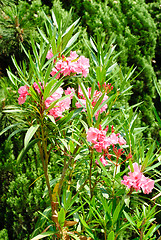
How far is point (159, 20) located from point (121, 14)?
3.17 feet

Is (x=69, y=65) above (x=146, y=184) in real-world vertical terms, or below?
above

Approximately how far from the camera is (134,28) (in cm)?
305

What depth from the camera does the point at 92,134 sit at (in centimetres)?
91

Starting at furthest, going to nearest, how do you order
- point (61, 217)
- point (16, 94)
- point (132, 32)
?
point (132, 32)
point (16, 94)
point (61, 217)

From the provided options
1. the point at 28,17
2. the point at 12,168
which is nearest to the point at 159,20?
the point at 28,17

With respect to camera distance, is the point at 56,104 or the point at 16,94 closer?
the point at 56,104

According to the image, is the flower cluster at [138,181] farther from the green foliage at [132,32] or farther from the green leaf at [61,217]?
the green foliage at [132,32]

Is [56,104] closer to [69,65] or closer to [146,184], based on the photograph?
[69,65]

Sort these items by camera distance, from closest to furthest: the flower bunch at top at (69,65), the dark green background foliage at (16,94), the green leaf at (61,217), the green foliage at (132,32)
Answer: the green leaf at (61,217) < the flower bunch at top at (69,65) < the dark green background foliage at (16,94) < the green foliage at (132,32)

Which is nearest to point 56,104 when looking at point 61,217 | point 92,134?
point 92,134

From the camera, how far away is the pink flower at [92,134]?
91 centimetres

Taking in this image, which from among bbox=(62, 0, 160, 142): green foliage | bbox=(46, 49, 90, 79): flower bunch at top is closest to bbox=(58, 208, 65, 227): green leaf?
bbox=(46, 49, 90, 79): flower bunch at top

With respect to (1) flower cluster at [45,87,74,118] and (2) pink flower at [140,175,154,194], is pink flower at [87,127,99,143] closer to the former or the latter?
(1) flower cluster at [45,87,74,118]

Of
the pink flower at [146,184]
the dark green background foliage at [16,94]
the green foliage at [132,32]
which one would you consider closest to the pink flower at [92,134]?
the pink flower at [146,184]
